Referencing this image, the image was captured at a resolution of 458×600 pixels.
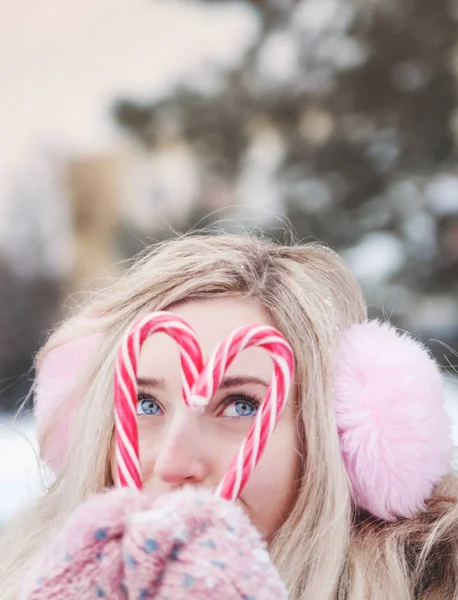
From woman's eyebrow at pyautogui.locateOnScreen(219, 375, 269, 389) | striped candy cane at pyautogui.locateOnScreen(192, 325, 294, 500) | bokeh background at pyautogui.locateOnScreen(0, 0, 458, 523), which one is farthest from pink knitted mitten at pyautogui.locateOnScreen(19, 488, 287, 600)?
bokeh background at pyautogui.locateOnScreen(0, 0, 458, 523)

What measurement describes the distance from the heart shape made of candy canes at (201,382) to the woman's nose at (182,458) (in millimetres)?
34

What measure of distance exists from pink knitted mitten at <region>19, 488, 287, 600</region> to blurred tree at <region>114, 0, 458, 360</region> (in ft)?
6.27

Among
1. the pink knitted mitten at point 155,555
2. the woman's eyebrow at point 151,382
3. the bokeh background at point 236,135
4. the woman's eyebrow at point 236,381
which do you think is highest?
the bokeh background at point 236,135

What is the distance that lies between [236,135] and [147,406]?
1.93 metres

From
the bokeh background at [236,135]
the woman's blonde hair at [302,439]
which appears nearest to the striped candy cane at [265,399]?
the woman's blonde hair at [302,439]

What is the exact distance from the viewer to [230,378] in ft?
2.43

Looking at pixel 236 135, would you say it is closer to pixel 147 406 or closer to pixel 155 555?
pixel 147 406

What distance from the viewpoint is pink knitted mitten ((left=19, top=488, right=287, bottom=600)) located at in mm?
503

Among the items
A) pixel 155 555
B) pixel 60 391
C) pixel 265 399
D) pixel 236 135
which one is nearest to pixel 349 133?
pixel 236 135

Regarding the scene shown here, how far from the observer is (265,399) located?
667mm

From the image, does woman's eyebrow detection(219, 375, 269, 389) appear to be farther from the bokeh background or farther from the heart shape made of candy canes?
the bokeh background

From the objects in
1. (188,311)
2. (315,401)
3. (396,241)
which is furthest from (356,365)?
(396,241)

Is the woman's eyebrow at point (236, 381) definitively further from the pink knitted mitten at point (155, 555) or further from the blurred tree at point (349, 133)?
the blurred tree at point (349, 133)

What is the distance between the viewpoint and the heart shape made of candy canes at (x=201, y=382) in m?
0.63
